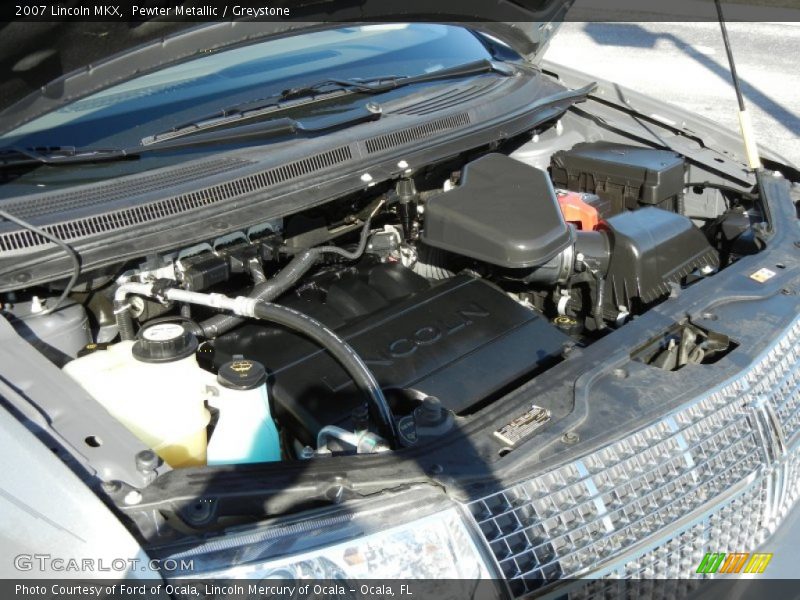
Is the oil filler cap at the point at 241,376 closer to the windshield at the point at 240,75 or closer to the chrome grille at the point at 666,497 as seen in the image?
the chrome grille at the point at 666,497

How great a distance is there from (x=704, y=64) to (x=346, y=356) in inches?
330

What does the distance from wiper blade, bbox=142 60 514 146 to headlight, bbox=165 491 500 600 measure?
44.9 inches

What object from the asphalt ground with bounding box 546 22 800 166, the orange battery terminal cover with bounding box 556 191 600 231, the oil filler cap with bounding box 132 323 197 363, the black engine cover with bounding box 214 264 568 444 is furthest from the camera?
the asphalt ground with bounding box 546 22 800 166

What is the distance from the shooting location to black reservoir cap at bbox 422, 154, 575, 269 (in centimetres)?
195

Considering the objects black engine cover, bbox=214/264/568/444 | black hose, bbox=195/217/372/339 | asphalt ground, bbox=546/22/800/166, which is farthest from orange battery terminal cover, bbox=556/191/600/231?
asphalt ground, bbox=546/22/800/166

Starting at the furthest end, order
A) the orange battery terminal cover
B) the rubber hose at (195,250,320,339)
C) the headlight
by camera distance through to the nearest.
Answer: the orange battery terminal cover → the rubber hose at (195,250,320,339) → the headlight

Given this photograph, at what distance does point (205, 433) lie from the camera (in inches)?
66.9

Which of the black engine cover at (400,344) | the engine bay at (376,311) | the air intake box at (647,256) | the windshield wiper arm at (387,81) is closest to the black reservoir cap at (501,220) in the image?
the engine bay at (376,311)

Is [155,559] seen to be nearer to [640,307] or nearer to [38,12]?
[38,12]

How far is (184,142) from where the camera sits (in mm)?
2014

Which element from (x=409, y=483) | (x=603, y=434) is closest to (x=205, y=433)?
(x=409, y=483)

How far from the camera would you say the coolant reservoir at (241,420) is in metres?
1.60

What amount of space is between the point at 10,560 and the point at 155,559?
240 mm

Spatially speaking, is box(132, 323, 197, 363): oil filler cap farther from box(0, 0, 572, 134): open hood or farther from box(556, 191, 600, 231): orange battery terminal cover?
box(556, 191, 600, 231): orange battery terminal cover
